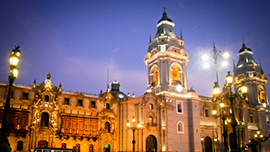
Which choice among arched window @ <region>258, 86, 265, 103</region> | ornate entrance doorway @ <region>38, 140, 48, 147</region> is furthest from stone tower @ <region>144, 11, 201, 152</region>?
arched window @ <region>258, 86, 265, 103</region>

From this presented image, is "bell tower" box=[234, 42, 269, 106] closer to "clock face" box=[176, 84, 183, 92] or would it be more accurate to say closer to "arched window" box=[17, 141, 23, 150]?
"clock face" box=[176, 84, 183, 92]

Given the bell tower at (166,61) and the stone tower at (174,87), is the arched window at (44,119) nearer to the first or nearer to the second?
the stone tower at (174,87)

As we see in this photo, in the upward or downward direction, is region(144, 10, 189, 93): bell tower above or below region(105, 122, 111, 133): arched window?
above

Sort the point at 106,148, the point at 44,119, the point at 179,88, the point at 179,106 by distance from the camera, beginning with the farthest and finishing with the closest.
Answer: the point at 179,88, the point at 179,106, the point at 106,148, the point at 44,119

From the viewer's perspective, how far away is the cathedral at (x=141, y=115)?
3362cm

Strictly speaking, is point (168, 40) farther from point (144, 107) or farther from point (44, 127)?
point (44, 127)

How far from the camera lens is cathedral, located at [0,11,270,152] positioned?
33625 millimetres

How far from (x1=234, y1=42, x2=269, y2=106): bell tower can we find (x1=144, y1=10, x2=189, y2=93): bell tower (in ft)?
61.4

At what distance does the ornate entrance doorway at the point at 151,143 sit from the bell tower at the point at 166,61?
892cm

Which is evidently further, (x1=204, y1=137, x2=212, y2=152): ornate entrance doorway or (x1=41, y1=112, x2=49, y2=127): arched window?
(x1=204, y1=137, x2=212, y2=152): ornate entrance doorway

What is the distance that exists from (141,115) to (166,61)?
12246 mm

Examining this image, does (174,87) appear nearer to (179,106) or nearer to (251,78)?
(179,106)

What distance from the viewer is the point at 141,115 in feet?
139

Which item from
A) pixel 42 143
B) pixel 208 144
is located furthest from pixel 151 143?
pixel 42 143
